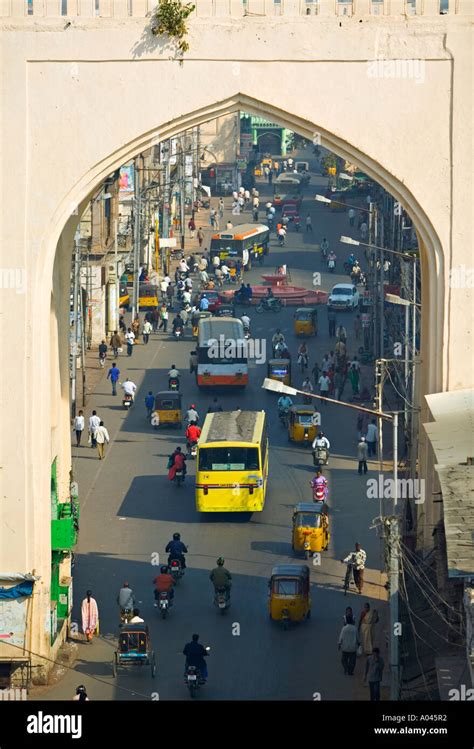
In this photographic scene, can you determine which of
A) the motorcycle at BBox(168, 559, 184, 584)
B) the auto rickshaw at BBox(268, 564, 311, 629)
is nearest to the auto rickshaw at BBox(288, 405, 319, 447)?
the motorcycle at BBox(168, 559, 184, 584)

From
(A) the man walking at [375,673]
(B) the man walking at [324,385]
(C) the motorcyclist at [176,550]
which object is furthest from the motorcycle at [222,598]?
(B) the man walking at [324,385]

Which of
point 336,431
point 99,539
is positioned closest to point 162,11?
point 99,539

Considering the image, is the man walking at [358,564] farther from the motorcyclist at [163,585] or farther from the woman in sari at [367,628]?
the motorcyclist at [163,585]

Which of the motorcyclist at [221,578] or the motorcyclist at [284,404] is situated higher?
the motorcyclist at [284,404]

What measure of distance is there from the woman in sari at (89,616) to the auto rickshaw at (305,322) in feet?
99.2

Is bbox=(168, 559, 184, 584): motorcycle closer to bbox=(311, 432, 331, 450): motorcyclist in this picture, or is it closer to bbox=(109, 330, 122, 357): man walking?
bbox=(311, 432, 331, 450): motorcyclist

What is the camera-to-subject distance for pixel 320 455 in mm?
44531

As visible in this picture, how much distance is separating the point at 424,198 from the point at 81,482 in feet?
56.8

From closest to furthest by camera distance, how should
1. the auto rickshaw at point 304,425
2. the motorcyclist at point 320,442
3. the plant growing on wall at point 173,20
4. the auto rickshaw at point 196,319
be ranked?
the plant growing on wall at point 173,20
the motorcyclist at point 320,442
the auto rickshaw at point 304,425
the auto rickshaw at point 196,319

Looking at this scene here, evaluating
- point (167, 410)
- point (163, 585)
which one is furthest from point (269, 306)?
point (163, 585)

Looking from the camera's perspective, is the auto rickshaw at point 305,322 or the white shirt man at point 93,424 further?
the auto rickshaw at point 305,322

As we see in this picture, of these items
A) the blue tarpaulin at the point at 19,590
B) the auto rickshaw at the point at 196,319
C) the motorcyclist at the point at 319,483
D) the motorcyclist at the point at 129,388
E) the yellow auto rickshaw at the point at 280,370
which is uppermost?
the auto rickshaw at the point at 196,319

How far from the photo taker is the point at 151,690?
29.3 metres

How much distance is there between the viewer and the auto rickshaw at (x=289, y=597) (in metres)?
32.5
